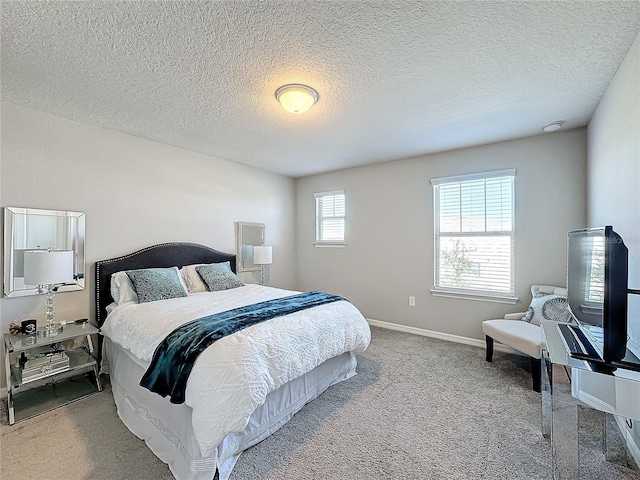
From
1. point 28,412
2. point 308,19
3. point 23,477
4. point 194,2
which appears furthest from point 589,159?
point 28,412

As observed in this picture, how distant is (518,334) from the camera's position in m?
2.71

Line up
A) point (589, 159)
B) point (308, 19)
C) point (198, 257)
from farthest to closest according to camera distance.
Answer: point (198, 257), point (589, 159), point (308, 19)

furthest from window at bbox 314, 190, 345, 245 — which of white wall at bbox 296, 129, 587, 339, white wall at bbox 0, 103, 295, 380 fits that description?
white wall at bbox 0, 103, 295, 380

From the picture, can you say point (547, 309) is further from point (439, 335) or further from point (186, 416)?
point (186, 416)

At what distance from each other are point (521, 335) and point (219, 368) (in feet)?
8.74

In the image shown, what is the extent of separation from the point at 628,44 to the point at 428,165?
2.25 meters

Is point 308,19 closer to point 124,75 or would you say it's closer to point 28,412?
point 124,75

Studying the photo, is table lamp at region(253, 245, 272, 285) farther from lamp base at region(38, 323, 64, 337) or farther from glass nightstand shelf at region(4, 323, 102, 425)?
lamp base at region(38, 323, 64, 337)

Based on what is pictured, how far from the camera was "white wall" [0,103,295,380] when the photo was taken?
255 cm

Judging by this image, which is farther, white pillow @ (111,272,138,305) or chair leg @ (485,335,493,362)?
chair leg @ (485,335,493,362)

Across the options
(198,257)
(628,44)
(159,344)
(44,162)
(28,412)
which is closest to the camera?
(628,44)

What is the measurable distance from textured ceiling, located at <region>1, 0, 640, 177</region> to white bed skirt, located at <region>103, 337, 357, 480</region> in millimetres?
2169

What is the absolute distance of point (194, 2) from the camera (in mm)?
1442

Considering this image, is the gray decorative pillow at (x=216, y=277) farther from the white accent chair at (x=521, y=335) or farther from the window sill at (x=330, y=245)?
the white accent chair at (x=521, y=335)
